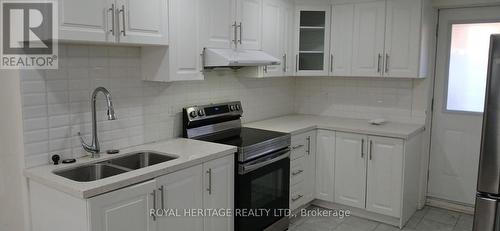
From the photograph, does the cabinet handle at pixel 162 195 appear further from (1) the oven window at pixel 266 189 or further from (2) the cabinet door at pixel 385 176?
(2) the cabinet door at pixel 385 176

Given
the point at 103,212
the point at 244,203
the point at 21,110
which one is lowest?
the point at 244,203

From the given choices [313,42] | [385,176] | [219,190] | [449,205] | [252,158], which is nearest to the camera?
[219,190]

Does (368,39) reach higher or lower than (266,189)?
higher

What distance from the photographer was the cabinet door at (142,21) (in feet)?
7.95

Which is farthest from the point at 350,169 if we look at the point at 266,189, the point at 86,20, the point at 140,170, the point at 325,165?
the point at 86,20

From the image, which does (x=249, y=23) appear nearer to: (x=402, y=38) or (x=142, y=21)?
(x=142, y=21)

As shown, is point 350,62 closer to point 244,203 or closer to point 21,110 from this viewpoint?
point 244,203

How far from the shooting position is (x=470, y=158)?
3965 millimetres

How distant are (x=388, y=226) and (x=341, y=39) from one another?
1899mm

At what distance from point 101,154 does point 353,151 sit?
90.0 inches

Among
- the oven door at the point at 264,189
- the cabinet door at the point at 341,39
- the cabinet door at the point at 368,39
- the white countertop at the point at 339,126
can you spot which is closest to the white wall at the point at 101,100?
the white countertop at the point at 339,126

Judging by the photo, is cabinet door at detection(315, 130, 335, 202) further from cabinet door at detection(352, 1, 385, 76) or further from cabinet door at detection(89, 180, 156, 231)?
cabinet door at detection(89, 180, 156, 231)

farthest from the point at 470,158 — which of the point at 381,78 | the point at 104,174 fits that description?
the point at 104,174

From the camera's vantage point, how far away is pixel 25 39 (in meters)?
2.25
